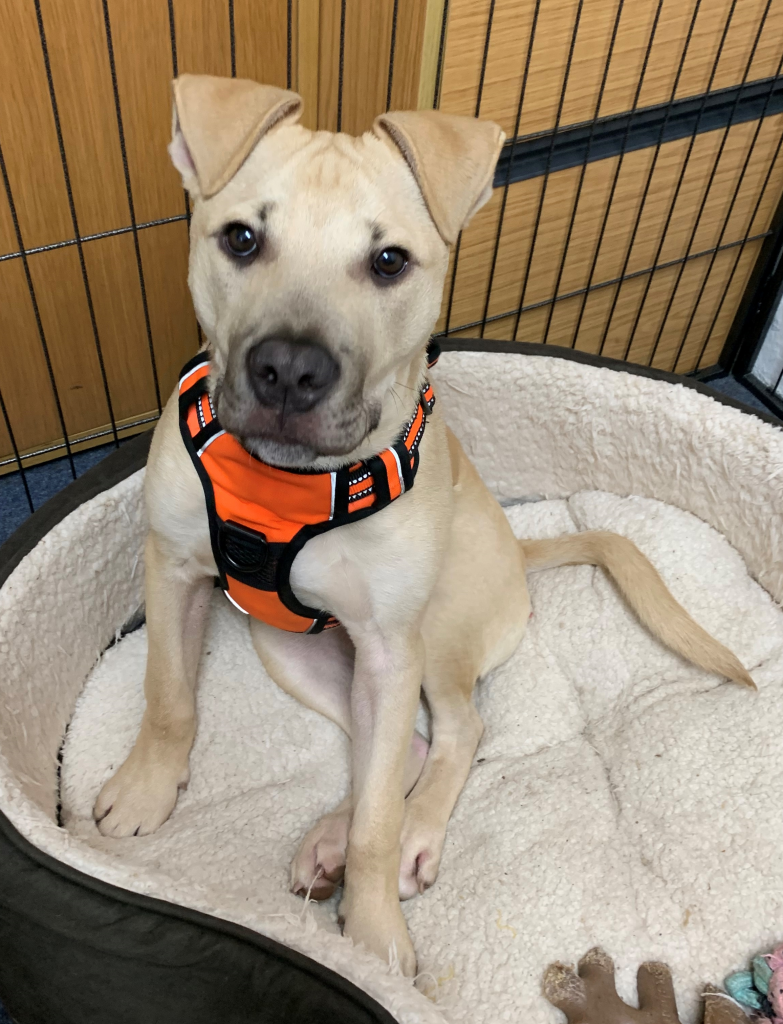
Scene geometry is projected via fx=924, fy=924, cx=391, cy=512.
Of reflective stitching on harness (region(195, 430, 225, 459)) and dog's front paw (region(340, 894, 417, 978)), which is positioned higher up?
reflective stitching on harness (region(195, 430, 225, 459))

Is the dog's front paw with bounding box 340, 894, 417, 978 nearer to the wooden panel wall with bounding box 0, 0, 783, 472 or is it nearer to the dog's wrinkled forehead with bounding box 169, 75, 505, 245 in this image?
the dog's wrinkled forehead with bounding box 169, 75, 505, 245

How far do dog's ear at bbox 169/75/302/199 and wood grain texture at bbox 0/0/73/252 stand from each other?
40.4 inches

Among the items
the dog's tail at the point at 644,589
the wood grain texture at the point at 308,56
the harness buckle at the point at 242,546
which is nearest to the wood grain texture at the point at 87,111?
the wood grain texture at the point at 308,56

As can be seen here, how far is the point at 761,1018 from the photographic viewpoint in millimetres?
1586

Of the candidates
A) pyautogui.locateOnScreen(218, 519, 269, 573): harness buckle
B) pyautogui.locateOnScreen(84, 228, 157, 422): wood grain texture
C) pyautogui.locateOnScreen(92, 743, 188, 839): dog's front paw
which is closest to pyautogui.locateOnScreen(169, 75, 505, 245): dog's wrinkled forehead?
pyautogui.locateOnScreen(218, 519, 269, 573): harness buckle

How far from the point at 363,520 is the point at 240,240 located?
49cm

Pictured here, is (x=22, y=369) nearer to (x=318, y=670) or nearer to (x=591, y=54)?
(x=318, y=670)

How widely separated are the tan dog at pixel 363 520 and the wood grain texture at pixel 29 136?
0.93 metres

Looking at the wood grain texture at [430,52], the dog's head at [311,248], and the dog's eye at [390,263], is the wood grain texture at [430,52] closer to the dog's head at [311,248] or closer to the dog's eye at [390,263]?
the dog's head at [311,248]

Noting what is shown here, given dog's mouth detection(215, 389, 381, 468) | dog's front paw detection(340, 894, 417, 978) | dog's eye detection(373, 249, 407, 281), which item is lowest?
dog's front paw detection(340, 894, 417, 978)

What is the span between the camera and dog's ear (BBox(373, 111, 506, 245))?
52.6 inches

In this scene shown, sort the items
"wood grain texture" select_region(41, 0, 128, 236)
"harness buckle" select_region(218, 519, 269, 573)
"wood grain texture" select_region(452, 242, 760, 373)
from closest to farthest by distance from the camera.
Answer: "harness buckle" select_region(218, 519, 269, 573), "wood grain texture" select_region(41, 0, 128, 236), "wood grain texture" select_region(452, 242, 760, 373)

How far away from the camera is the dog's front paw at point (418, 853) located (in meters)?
1.76

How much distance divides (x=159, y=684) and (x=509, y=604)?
2.53 ft
